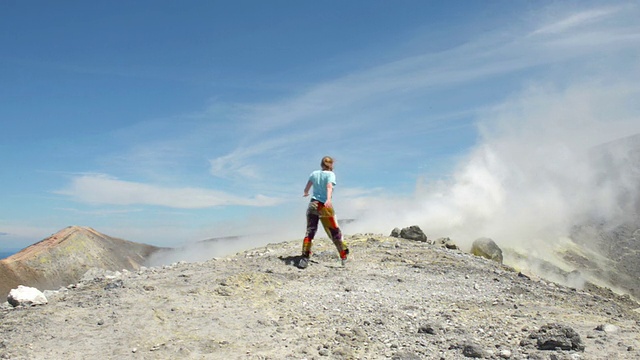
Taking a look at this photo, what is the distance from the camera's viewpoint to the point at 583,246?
156ft

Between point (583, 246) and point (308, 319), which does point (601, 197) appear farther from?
point (308, 319)

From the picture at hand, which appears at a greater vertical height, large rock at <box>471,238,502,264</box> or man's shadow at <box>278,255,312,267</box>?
large rock at <box>471,238,502,264</box>

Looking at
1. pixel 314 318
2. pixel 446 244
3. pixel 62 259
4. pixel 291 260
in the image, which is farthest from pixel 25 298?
pixel 62 259

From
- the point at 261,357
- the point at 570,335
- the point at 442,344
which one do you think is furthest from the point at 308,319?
the point at 570,335

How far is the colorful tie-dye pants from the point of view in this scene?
11492 millimetres

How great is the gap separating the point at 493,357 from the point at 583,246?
47968 mm

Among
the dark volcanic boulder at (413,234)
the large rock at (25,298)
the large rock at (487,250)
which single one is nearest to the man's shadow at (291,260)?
the large rock at (25,298)

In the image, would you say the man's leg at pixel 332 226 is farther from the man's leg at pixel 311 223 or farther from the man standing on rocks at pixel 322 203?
the man's leg at pixel 311 223

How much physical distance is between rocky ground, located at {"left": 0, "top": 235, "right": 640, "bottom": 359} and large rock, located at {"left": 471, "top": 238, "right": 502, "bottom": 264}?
1005 cm

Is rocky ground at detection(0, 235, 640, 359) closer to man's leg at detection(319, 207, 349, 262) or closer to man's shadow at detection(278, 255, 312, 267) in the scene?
man's shadow at detection(278, 255, 312, 267)

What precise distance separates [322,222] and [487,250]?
1335 cm

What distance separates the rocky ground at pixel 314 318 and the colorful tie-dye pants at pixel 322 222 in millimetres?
556

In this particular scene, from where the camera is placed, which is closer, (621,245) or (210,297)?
(210,297)

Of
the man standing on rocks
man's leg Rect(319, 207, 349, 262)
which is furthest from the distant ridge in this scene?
man's leg Rect(319, 207, 349, 262)
